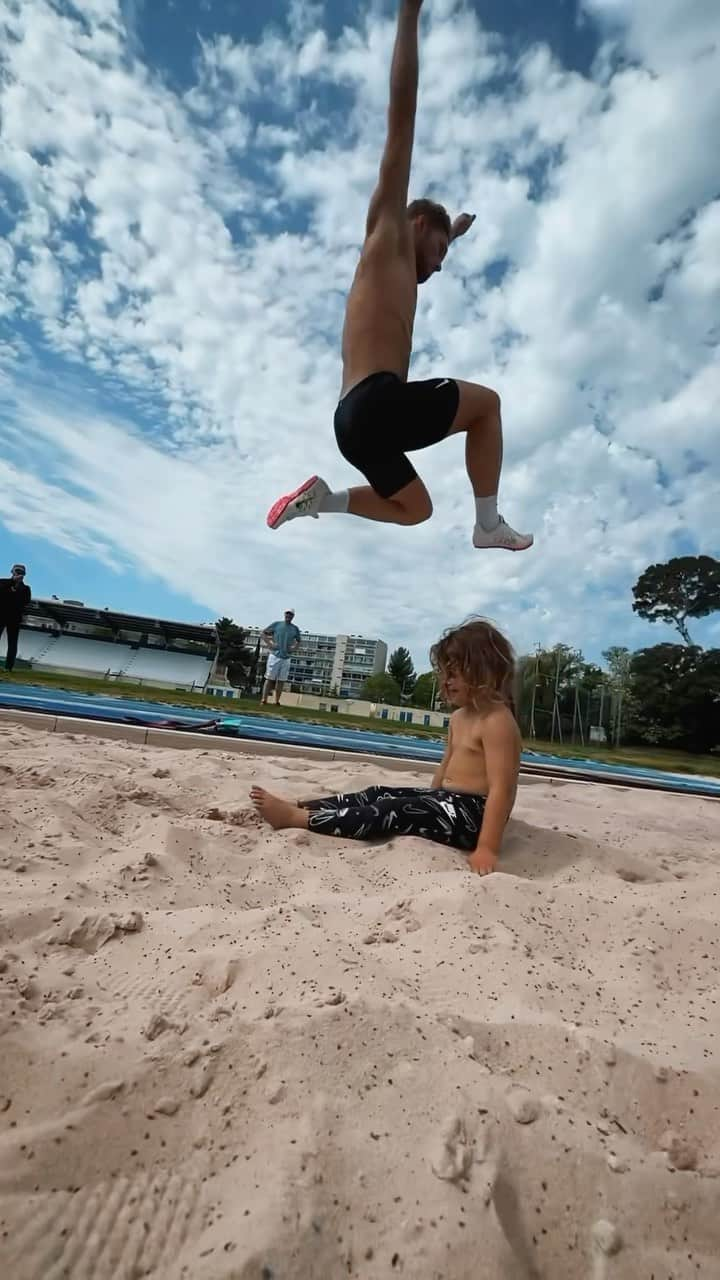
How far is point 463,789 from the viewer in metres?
2.25

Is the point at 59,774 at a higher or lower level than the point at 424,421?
lower

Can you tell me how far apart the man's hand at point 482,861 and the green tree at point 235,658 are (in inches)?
1768

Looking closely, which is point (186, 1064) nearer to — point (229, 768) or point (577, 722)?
point (229, 768)

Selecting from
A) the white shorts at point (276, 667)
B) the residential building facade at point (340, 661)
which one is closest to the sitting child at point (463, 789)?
the white shorts at point (276, 667)

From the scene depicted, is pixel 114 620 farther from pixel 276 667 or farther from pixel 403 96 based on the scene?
pixel 403 96

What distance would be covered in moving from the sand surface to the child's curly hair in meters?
0.79

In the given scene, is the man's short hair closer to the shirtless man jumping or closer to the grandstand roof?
the shirtless man jumping

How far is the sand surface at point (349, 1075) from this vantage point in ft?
2.01

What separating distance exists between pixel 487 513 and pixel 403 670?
2476 inches

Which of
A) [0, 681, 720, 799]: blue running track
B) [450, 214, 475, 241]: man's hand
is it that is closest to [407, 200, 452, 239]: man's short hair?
[450, 214, 475, 241]: man's hand

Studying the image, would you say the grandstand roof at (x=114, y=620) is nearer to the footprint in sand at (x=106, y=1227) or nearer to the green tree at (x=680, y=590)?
the green tree at (x=680, y=590)

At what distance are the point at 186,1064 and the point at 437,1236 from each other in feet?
1.17

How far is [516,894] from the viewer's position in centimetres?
145

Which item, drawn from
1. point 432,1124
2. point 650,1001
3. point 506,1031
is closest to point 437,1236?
point 432,1124
